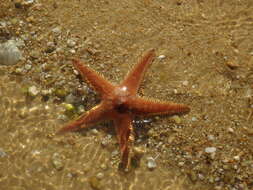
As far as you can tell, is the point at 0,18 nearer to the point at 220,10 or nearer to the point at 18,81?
the point at 18,81

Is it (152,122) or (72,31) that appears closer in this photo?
(152,122)

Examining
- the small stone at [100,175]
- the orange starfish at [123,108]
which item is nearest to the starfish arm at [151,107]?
the orange starfish at [123,108]

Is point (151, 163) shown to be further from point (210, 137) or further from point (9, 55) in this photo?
point (9, 55)

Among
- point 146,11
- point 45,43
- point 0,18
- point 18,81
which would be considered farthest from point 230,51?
point 0,18

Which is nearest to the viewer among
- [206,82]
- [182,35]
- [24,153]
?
[24,153]

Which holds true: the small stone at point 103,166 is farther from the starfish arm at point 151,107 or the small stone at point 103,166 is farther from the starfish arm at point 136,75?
the starfish arm at point 136,75
